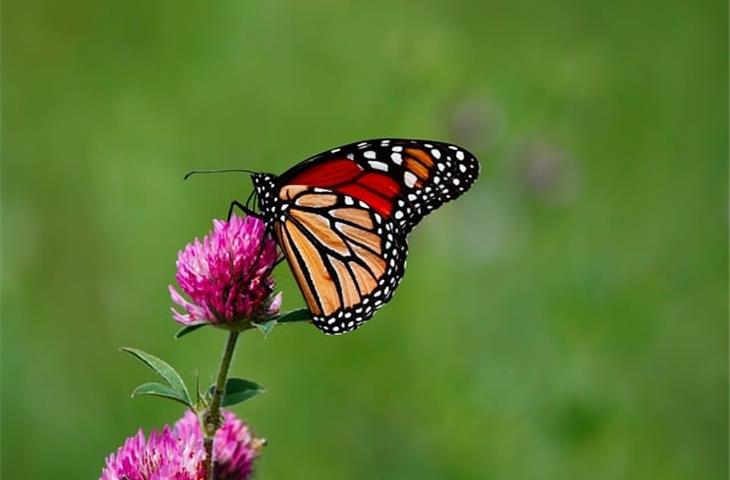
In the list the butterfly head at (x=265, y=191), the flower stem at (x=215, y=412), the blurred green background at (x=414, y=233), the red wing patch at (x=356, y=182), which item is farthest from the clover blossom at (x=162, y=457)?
the blurred green background at (x=414, y=233)

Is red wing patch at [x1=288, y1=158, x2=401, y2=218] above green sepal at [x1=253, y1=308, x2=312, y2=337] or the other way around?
above

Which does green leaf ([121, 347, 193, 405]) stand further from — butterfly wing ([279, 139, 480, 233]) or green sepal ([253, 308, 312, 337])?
butterfly wing ([279, 139, 480, 233])

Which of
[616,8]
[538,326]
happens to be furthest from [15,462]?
[616,8]

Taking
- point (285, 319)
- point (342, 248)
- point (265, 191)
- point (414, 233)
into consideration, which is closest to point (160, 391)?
point (285, 319)

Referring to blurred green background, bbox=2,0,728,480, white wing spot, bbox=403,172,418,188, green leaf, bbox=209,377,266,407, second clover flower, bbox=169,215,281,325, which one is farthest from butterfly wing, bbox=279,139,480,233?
blurred green background, bbox=2,0,728,480

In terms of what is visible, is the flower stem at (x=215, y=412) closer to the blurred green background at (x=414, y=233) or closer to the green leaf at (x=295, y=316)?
the green leaf at (x=295, y=316)

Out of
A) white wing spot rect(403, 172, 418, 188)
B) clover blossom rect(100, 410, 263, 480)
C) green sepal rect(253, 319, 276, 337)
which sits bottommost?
clover blossom rect(100, 410, 263, 480)
